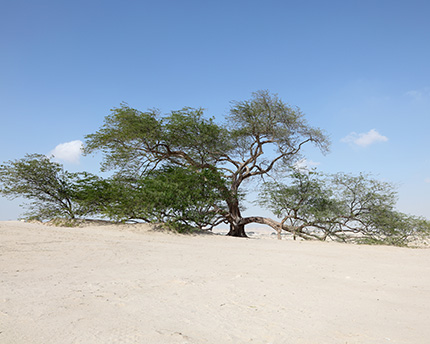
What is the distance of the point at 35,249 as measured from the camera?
20.0 feet

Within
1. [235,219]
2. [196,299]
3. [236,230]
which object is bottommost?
[196,299]

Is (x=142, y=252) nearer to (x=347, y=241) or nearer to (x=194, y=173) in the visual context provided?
(x=194, y=173)

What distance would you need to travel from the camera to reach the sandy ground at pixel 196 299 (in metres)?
2.65

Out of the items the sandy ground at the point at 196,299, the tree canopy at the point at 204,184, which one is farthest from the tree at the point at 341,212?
the sandy ground at the point at 196,299

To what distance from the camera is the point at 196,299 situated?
3604mm

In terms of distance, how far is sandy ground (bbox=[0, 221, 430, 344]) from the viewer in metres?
2.65

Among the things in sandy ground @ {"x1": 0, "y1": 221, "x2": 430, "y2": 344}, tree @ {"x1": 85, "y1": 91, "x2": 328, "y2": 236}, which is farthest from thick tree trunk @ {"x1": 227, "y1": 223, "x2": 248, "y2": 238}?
sandy ground @ {"x1": 0, "y1": 221, "x2": 430, "y2": 344}

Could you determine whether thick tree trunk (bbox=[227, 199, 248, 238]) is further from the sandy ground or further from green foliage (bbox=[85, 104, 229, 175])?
Result: the sandy ground

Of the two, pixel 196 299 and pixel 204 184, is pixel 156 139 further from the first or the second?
pixel 196 299

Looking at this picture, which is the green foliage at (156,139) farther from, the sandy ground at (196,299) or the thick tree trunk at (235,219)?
the sandy ground at (196,299)

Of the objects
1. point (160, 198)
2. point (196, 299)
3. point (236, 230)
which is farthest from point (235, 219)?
point (196, 299)

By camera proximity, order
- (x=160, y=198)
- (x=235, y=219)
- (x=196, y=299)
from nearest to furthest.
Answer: (x=196, y=299), (x=160, y=198), (x=235, y=219)

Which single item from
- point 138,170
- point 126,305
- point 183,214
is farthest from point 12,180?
point 126,305

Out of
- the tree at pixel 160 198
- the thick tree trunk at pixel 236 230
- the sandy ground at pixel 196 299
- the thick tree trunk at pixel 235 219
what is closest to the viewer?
the sandy ground at pixel 196 299
